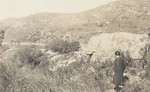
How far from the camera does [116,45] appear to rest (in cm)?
1944

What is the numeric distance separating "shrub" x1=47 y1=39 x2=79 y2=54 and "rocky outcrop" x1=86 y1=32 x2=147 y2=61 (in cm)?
81

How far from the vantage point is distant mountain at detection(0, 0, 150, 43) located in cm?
2543

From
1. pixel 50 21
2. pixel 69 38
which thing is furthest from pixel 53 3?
pixel 69 38

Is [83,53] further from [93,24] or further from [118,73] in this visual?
[93,24]

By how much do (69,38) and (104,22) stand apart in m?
4.97

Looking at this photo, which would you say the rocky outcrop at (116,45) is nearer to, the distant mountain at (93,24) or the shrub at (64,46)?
the shrub at (64,46)

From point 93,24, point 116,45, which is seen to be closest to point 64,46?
point 116,45

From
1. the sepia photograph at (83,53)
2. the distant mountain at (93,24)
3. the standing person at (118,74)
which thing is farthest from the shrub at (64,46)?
the standing person at (118,74)

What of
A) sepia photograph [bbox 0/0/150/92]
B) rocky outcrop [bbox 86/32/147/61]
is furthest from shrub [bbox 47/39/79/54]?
rocky outcrop [bbox 86/32/147/61]

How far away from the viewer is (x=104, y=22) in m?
28.6

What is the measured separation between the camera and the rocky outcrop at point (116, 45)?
18.1 meters

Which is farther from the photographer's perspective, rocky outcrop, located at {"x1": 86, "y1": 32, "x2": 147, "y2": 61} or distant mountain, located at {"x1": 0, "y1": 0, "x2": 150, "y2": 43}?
distant mountain, located at {"x1": 0, "y1": 0, "x2": 150, "y2": 43}

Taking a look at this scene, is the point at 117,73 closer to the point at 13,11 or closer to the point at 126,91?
the point at 126,91

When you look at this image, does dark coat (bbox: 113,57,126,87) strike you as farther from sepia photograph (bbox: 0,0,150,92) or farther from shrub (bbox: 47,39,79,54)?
shrub (bbox: 47,39,79,54)
